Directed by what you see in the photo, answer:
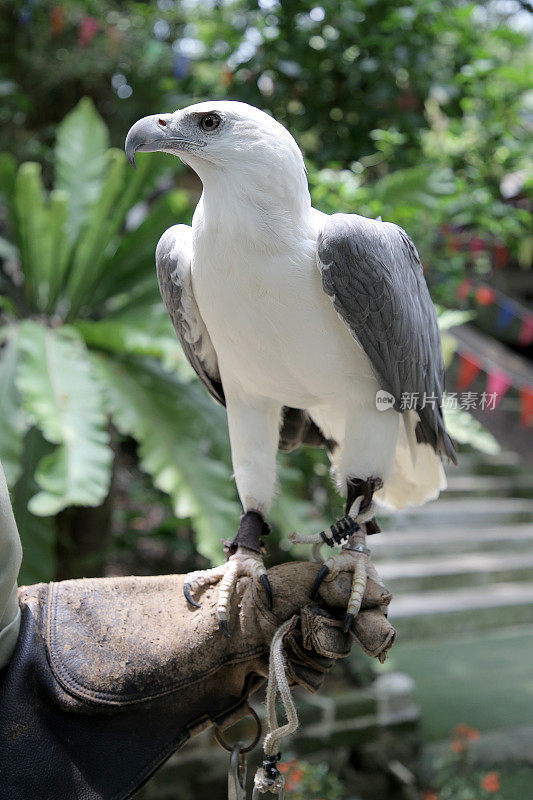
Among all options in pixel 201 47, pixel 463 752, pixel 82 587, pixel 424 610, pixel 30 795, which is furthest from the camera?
pixel 424 610

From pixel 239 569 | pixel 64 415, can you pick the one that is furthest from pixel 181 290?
pixel 64 415

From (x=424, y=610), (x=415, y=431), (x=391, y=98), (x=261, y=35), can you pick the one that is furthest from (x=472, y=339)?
(x=415, y=431)

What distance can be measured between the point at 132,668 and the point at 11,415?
196 centimetres

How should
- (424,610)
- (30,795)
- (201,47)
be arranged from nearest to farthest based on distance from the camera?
(30,795), (201,47), (424,610)

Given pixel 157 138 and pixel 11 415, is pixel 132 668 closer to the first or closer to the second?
pixel 157 138

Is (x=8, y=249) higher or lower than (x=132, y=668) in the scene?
lower

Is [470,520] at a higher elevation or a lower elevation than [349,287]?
lower

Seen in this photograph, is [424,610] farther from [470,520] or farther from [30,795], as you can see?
[30,795]

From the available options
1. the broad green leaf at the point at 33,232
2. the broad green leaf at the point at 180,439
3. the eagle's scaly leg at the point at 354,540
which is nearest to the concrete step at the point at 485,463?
the broad green leaf at the point at 180,439

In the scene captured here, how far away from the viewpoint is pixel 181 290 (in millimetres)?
1746

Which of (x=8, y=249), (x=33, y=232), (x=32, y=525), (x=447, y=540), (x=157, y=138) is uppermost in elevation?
(x=157, y=138)

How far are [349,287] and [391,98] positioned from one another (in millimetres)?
3136

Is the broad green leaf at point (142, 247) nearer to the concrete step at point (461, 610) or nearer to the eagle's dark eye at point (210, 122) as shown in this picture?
the eagle's dark eye at point (210, 122)

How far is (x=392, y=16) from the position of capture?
3982 mm
